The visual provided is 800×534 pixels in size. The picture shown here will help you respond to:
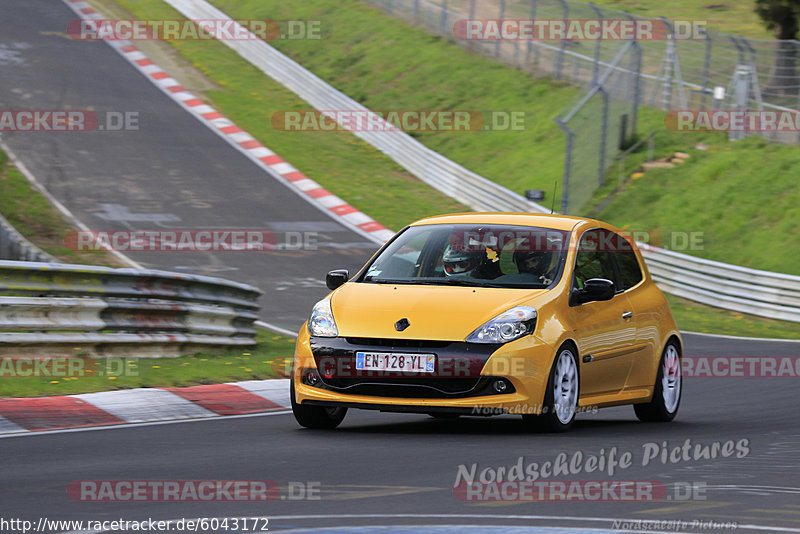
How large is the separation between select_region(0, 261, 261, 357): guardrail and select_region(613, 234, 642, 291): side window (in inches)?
166

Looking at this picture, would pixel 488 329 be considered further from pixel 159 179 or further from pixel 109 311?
pixel 159 179

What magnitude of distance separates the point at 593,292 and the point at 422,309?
126 centimetres

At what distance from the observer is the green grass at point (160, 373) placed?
10086 millimetres

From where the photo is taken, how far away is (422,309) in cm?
854

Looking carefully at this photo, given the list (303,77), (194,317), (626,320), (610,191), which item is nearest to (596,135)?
(610,191)

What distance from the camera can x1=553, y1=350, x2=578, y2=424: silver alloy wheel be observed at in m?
8.64

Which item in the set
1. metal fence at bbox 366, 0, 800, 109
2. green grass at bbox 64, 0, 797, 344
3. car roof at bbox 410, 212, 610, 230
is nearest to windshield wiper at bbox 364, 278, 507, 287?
car roof at bbox 410, 212, 610, 230

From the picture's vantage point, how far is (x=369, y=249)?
2300 centimetres

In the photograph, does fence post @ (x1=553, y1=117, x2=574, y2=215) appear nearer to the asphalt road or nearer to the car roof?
the asphalt road

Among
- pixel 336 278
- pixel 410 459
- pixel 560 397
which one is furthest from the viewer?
pixel 336 278

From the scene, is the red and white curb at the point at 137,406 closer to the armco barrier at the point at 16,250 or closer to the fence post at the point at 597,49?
the armco barrier at the point at 16,250

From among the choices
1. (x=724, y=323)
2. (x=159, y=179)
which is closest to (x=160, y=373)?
(x=724, y=323)

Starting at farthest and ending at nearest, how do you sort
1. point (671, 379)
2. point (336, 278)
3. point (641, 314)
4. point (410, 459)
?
point (671, 379), point (641, 314), point (336, 278), point (410, 459)

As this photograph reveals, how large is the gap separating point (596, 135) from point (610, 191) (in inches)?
56.0
